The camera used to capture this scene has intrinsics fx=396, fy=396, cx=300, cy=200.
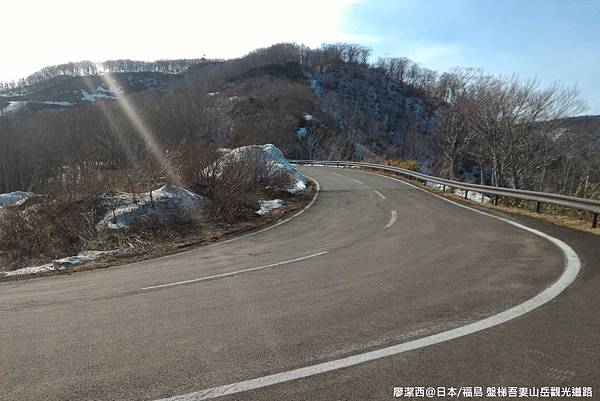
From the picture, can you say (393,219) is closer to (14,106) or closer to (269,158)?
(269,158)

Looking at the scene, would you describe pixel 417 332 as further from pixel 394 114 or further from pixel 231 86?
pixel 394 114

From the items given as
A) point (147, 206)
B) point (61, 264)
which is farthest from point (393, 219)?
point (61, 264)

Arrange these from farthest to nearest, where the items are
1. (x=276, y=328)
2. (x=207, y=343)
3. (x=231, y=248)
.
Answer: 1. (x=231, y=248)
2. (x=276, y=328)
3. (x=207, y=343)

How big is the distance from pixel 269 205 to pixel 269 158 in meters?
5.07

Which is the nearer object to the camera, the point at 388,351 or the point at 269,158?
the point at 388,351

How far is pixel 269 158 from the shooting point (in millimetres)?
21578

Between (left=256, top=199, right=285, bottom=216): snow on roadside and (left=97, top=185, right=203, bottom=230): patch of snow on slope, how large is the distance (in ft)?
8.98

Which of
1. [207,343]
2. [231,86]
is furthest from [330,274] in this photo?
[231,86]

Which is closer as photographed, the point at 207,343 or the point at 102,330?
the point at 207,343

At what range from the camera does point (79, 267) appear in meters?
8.80

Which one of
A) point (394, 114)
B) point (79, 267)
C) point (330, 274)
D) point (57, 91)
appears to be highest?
point (57, 91)

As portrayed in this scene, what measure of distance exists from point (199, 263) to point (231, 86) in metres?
121

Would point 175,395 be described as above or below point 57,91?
below

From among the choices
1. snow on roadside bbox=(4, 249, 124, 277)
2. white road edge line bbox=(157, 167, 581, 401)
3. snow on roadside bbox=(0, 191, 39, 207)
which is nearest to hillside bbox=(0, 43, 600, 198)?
snow on roadside bbox=(0, 191, 39, 207)
